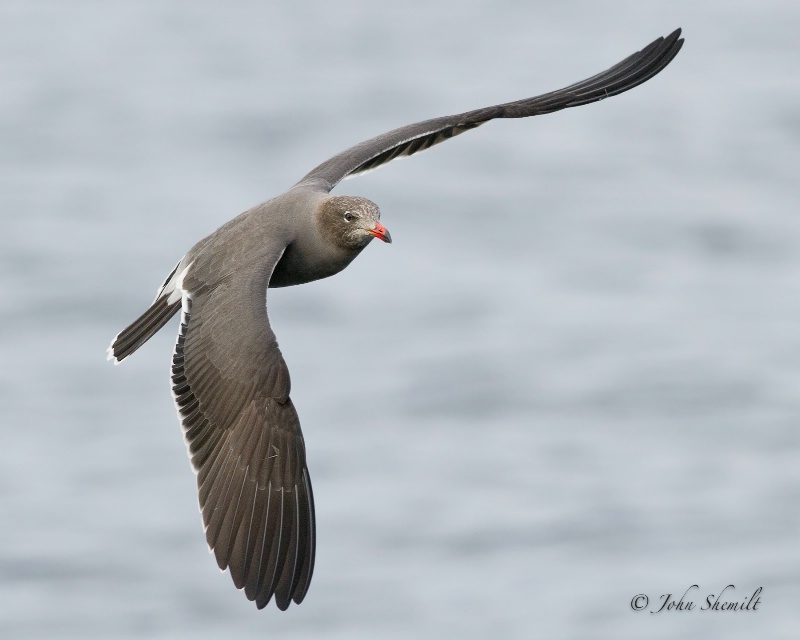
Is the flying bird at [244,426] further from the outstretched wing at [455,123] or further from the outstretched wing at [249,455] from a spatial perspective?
the outstretched wing at [455,123]

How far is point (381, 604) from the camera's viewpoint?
17.2m

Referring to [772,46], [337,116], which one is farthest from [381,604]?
[772,46]

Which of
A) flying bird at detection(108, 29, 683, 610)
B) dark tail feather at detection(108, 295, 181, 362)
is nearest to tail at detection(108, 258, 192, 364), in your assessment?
dark tail feather at detection(108, 295, 181, 362)

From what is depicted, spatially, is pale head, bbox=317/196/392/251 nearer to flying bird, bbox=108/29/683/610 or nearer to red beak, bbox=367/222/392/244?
red beak, bbox=367/222/392/244

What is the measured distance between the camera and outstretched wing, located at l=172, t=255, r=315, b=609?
11.0 metres

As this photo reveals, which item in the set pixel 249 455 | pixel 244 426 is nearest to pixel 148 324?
pixel 244 426

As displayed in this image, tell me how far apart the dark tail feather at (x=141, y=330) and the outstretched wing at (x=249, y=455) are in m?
0.90

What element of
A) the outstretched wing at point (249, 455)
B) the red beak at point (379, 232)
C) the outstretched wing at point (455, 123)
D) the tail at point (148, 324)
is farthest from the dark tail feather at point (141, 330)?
the outstretched wing at point (455, 123)

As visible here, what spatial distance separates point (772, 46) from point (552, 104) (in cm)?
1574

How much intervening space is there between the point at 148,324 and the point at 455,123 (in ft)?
9.25

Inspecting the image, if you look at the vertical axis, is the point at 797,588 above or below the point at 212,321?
below

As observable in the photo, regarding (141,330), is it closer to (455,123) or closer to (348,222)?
(348,222)

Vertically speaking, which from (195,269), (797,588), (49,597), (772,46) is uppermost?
(772,46)

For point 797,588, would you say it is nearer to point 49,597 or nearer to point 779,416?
point 779,416
